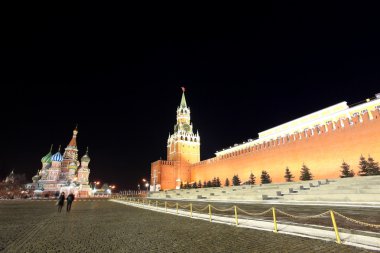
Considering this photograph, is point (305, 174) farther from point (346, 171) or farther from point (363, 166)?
point (363, 166)

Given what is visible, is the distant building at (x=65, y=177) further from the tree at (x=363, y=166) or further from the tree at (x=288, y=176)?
the tree at (x=363, y=166)

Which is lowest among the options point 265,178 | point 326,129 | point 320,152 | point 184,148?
point 265,178

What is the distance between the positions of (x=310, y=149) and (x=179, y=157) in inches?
1336

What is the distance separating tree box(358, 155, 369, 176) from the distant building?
160 feet

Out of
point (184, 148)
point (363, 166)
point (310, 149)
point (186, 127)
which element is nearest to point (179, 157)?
point (184, 148)

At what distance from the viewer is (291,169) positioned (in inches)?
969

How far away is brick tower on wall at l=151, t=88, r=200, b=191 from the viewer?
46.7 meters

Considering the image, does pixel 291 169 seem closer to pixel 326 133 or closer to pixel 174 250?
pixel 326 133

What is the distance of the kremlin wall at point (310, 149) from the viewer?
18781 millimetres

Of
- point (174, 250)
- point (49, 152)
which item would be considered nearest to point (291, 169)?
point (174, 250)

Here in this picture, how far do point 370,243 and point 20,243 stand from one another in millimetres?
7357

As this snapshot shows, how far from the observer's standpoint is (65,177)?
51000 mm

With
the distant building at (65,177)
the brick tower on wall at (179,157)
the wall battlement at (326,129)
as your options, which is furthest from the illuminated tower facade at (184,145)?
the wall battlement at (326,129)

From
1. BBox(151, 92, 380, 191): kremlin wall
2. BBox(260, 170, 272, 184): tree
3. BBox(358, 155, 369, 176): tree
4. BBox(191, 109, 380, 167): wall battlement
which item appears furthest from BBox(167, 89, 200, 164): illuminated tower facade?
BBox(358, 155, 369, 176): tree
